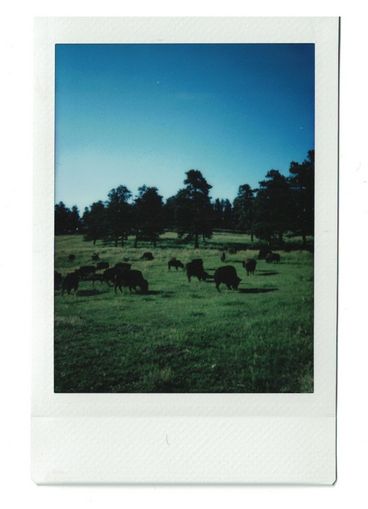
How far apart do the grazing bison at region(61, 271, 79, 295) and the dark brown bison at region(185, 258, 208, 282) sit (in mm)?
480

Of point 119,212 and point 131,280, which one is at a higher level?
point 119,212

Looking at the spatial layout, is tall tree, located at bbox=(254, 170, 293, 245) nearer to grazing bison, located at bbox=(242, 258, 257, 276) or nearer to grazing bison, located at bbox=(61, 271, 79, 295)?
grazing bison, located at bbox=(242, 258, 257, 276)

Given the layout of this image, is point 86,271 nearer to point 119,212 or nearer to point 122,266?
point 122,266

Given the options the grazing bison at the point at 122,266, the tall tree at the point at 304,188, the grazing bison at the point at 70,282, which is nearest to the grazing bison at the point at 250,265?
the tall tree at the point at 304,188

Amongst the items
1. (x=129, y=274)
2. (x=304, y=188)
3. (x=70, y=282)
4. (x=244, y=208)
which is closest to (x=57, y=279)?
(x=70, y=282)

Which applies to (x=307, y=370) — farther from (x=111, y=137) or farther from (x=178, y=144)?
(x=111, y=137)

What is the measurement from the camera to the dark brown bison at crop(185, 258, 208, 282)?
1.90m

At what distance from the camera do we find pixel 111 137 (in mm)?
1876

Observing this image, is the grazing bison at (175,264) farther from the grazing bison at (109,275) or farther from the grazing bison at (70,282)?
the grazing bison at (70,282)

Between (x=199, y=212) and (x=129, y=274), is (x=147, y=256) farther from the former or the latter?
(x=199, y=212)

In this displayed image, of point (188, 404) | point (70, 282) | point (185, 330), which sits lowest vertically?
point (188, 404)

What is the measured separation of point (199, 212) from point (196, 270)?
25 centimetres

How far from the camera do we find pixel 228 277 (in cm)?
190

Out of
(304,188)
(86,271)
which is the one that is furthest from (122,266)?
(304,188)
